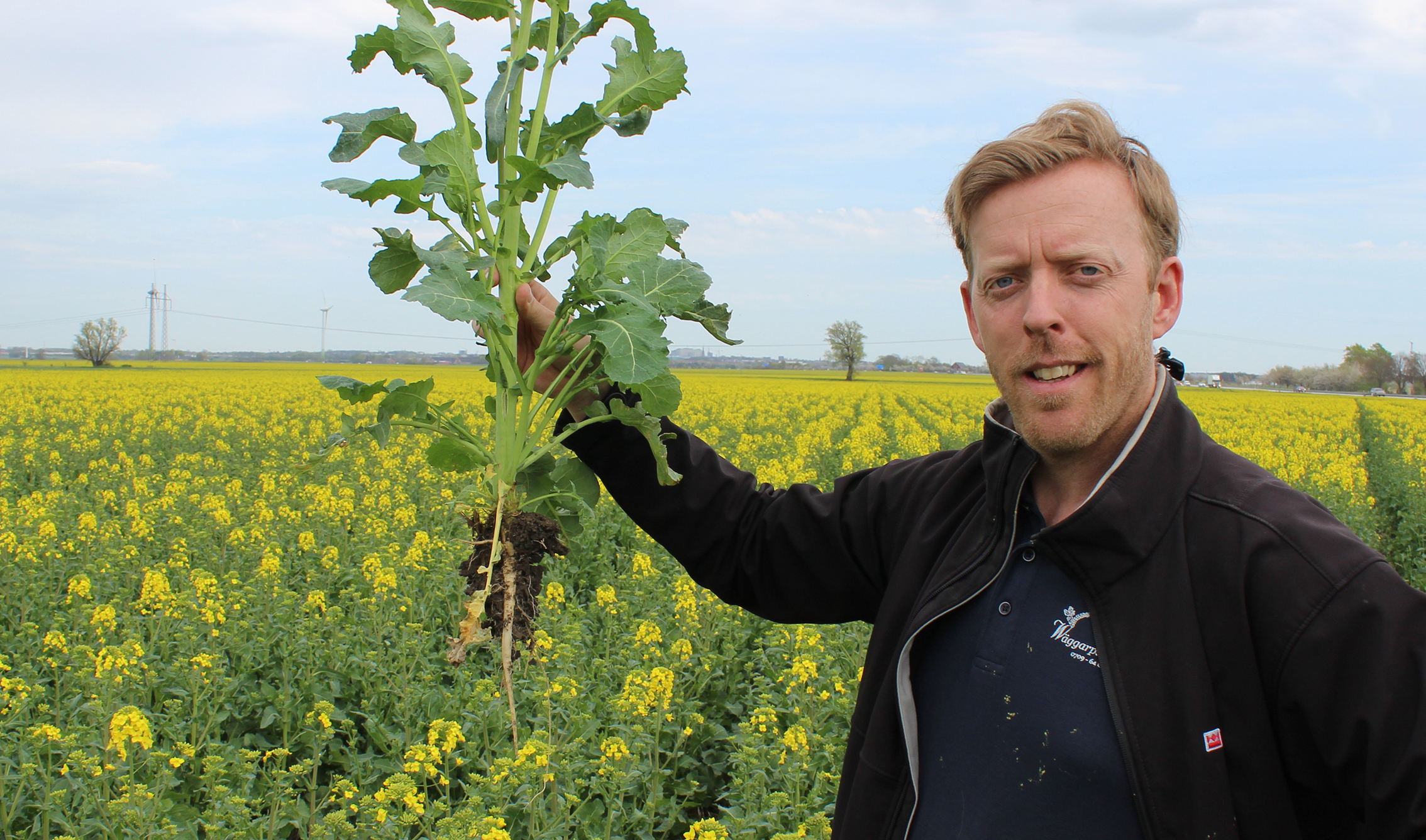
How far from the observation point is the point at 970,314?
85.4 inches

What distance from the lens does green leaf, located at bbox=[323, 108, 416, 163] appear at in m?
2.30

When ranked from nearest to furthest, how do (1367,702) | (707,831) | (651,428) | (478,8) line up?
(1367,702), (651,428), (478,8), (707,831)

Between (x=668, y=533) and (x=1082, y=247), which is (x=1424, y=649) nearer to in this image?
(x=1082, y=247)

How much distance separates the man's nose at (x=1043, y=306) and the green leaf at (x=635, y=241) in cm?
96

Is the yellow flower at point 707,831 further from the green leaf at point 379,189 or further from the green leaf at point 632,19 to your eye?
the green leaf at point 632,19

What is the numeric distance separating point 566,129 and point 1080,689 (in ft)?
6.02

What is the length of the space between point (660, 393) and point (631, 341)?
198 millimetres

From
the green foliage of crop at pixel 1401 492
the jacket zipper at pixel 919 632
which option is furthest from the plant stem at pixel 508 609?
the green foliage of crop at pixel 1401 492

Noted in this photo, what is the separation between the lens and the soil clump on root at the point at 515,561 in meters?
2.31

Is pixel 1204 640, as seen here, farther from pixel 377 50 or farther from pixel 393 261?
pixel 377 50

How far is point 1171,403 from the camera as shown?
176 centimetres

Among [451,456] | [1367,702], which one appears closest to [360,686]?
[451,456]

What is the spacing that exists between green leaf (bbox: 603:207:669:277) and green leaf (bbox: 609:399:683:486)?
13.6 inches

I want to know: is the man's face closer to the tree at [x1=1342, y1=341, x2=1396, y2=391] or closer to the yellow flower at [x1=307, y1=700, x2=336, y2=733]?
the yellow flower at [x1=307, y1=700, x2=336, y2=733]
